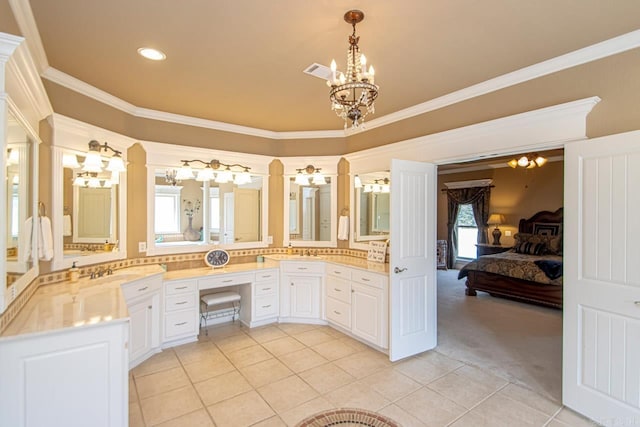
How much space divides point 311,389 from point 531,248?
5.99 meters

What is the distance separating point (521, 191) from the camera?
7.71 m

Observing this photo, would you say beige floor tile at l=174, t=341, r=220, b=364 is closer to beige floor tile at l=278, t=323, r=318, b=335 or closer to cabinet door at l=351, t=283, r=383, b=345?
beige floor tile at l=278, t=323, r=318, b=335

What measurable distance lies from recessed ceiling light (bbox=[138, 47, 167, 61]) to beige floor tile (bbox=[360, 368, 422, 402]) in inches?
133

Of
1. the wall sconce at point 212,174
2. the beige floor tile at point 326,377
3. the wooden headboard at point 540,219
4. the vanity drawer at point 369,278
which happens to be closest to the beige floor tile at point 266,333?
the beige floor tile at point 326,377

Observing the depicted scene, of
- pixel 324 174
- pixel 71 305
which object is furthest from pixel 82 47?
pixel 324 174

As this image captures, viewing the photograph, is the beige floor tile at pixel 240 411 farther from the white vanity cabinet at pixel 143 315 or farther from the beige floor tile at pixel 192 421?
the white vanity cabinet at pixel 143 315

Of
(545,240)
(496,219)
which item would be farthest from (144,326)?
(496,219)

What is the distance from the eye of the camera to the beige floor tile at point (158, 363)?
10.4 feet

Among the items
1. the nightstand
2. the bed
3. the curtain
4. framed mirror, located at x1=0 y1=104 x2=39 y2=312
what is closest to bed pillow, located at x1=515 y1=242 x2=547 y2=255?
the bed

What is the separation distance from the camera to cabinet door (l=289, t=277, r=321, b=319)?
14.6 feet

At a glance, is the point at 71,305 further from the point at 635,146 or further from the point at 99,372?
the point at 635,146

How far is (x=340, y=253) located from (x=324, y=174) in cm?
124

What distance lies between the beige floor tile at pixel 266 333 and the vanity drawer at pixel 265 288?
0.46m

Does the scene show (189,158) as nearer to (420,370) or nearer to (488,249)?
(420,370)
